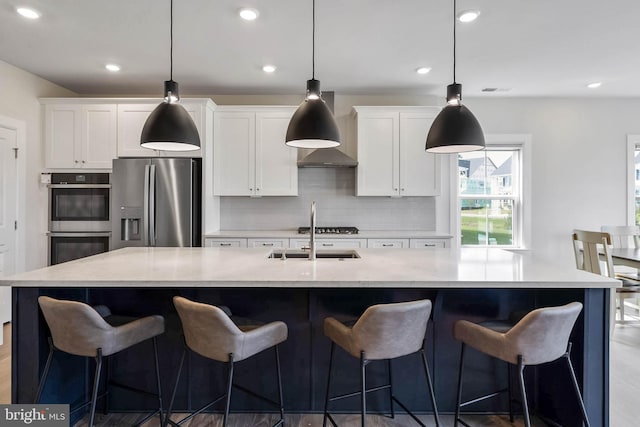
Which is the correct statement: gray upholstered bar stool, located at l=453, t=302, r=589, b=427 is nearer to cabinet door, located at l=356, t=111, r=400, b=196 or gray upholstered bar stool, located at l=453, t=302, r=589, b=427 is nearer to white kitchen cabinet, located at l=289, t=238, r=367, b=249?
white kitchen cabinet, located at l=289, t=238, r=367, b=249

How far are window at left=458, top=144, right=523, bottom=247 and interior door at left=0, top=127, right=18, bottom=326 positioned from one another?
5.04 metres

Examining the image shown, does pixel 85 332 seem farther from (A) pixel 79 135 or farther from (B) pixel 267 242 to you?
(A) pixel 79 135

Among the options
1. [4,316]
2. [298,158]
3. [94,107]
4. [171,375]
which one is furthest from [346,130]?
[4,316]

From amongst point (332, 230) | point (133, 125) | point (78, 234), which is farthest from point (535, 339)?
point (78, 234)

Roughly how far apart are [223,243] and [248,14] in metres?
2.29

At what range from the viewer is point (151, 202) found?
3.80 metres

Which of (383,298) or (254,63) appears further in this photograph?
(254,63)

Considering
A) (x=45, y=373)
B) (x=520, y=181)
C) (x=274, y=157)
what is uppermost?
(x=274, y=157)

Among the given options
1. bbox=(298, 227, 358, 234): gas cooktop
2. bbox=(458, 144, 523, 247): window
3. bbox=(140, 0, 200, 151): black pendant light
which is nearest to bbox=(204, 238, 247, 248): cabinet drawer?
bbox=(298, 227, 358, 234): gas cooktop

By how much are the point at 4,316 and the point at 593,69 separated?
21.1 ft

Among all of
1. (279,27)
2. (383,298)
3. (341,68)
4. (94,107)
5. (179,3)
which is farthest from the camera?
(94,107)

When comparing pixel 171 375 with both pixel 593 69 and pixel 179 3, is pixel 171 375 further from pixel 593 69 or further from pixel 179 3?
pixel 593 69

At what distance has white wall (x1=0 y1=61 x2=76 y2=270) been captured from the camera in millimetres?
3715

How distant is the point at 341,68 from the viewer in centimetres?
376
